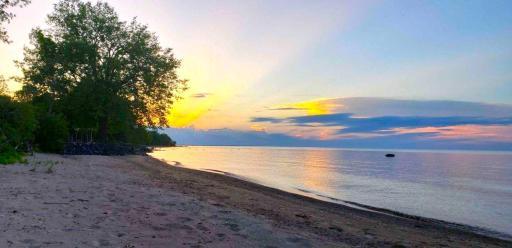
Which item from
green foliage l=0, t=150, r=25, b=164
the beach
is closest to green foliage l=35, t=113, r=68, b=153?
green foliage l=0, t=150, r=25, b=164

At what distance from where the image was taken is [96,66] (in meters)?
48.0

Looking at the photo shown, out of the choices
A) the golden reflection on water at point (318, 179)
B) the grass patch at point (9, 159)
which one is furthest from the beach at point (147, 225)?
the golden reflection on water at point (318, 179)

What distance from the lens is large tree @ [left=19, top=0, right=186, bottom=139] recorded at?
154 feet

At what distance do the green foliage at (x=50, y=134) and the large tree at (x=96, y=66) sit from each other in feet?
19.3

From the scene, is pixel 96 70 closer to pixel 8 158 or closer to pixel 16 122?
pixel 16 122

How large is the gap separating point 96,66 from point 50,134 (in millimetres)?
10938

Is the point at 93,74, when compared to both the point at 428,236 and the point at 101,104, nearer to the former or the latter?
the point at 101,104

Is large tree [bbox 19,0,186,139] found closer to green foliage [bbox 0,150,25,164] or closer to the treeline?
the treeline

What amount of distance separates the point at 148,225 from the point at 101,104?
42.0 metres

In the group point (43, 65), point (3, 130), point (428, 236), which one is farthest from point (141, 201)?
point (43, 65)

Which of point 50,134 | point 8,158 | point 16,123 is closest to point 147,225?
point 8,158

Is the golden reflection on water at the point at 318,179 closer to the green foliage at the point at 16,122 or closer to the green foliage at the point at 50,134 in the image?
the green foliage at the point at 16,122

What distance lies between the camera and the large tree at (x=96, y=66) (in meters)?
46.9

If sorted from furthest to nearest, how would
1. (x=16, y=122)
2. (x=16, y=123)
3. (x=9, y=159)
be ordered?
(x=16, y=123)
(x=16, y=122)
(x=9, y=159)
